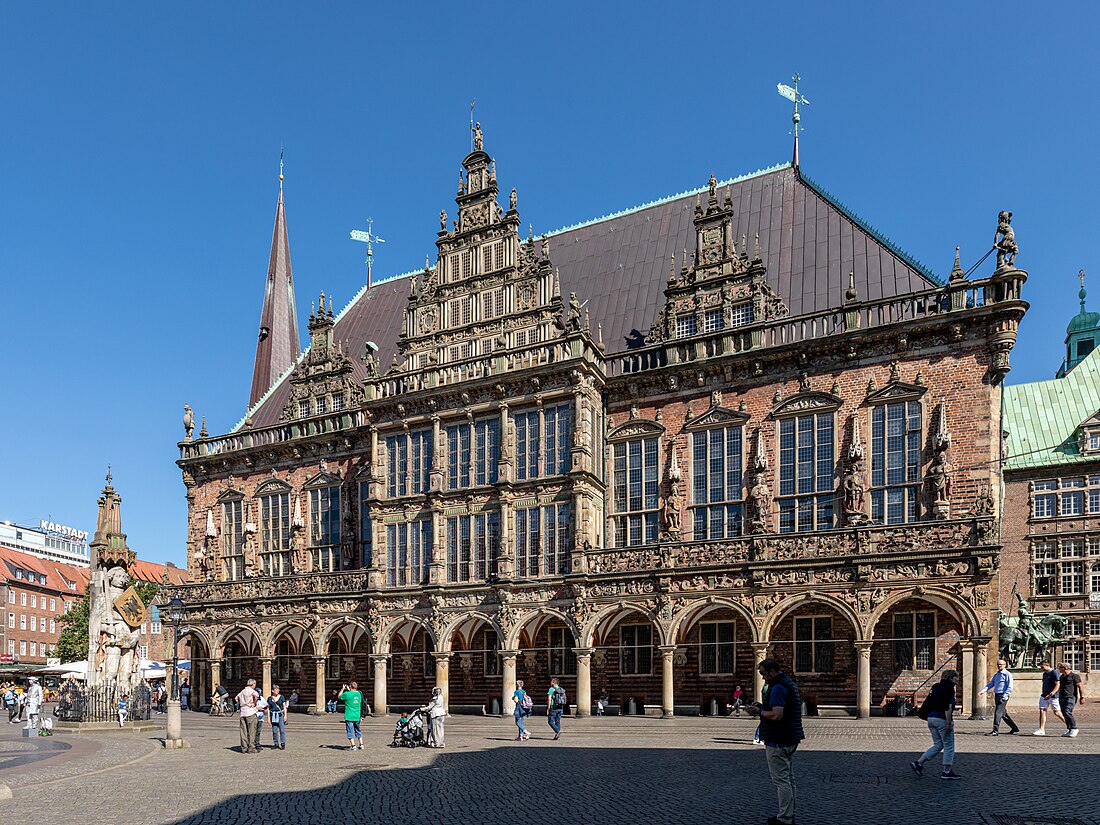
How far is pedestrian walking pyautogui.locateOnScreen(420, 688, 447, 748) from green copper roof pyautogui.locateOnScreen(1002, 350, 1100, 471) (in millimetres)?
35383

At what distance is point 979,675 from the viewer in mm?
24312

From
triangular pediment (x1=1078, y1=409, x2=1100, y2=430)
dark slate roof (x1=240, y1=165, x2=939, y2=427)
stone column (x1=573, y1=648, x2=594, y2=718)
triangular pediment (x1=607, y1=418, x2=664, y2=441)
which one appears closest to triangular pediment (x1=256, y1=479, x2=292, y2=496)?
dark slate roof (x1=240, y1=165, x2=939, y2=427)

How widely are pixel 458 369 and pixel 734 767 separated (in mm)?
21411

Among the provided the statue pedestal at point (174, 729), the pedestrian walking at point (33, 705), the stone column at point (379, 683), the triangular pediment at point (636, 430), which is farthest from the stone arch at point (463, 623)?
the pedestrian walking at point (33, 705)

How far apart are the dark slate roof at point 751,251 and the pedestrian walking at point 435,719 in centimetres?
1772

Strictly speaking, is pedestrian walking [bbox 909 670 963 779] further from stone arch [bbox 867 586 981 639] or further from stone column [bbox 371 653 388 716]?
stone column [bbox 371 653 388 716]

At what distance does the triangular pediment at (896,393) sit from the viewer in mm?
28108

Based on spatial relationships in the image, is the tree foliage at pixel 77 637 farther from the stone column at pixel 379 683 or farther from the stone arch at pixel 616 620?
the stone arch at pixel 616 620

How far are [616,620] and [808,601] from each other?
672 centimetres

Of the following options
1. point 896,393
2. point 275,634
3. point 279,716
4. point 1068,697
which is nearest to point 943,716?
point 1068,697

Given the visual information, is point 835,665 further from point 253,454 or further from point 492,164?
point 253,454

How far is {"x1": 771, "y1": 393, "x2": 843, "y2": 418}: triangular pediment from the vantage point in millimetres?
29345

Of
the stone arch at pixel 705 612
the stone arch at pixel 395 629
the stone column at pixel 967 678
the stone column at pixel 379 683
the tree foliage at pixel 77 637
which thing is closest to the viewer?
the stone column at pixel 967 678

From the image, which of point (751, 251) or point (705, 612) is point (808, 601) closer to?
point (705, 612)
